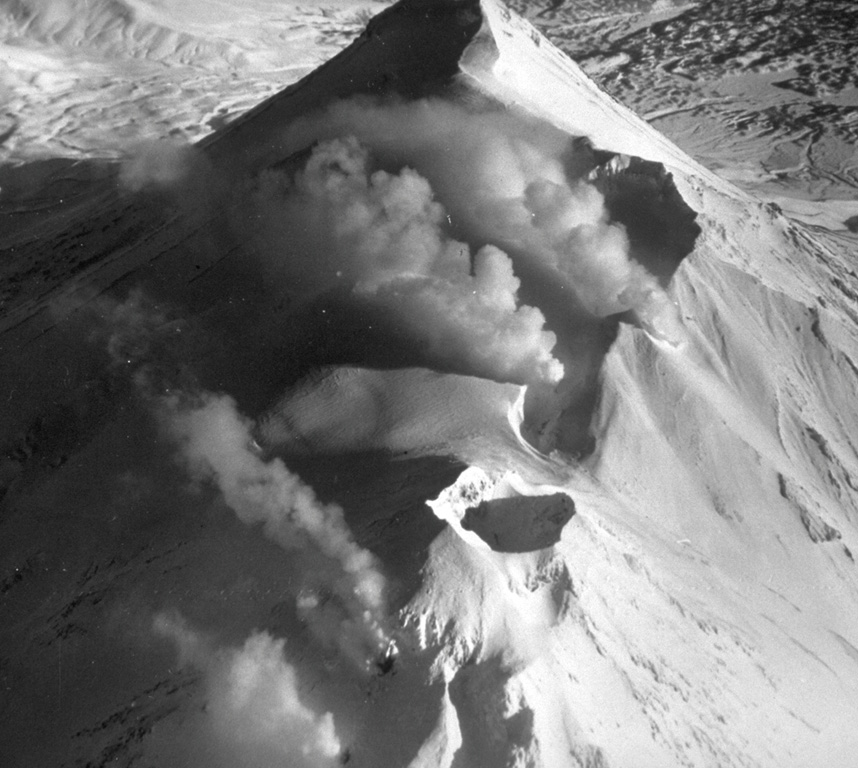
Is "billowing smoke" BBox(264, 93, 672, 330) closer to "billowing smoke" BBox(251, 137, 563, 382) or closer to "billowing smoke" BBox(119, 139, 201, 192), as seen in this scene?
"billowing smoke" BBox(251, 137, 563, 382)

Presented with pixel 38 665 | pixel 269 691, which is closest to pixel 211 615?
pixel 269 691

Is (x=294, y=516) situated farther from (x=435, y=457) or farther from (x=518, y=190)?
(x=518, y=190)

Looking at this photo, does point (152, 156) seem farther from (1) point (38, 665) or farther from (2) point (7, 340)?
(1) point (38, 665)

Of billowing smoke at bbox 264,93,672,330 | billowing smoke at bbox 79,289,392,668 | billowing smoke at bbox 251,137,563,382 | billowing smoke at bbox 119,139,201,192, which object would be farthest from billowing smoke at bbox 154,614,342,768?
billowing smoke at bbox 119,139,201,192

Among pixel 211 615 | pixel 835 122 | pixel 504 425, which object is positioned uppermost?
pixel 504 425

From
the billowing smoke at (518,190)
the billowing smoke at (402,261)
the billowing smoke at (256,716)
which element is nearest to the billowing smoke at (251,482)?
the billowing smoke at (256,716)
